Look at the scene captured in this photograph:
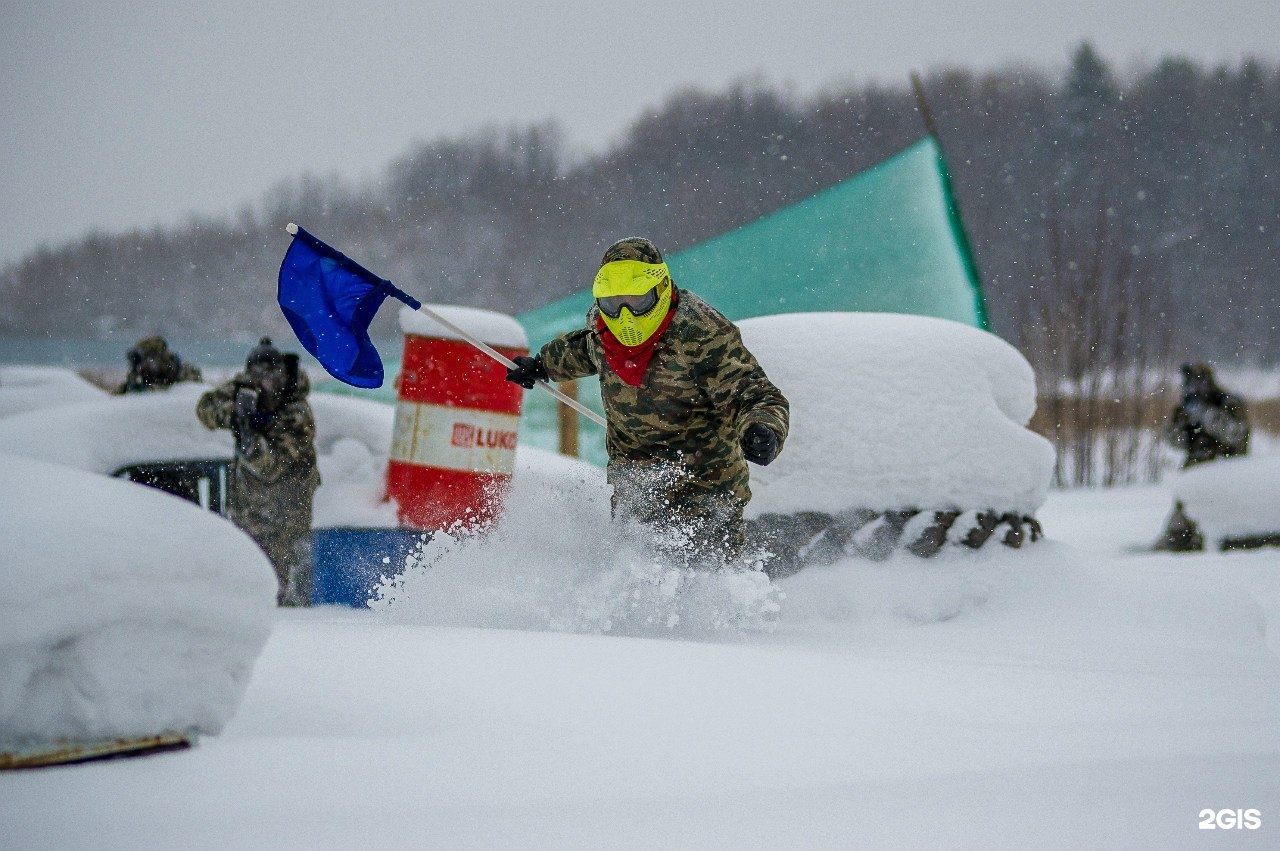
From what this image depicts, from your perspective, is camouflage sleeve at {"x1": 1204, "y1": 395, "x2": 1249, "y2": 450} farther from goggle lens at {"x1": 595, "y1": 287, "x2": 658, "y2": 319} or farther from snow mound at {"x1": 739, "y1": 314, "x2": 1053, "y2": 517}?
goggle lens at {"x1": 595, "y1": 287, "x2": 658, "y2": 319}

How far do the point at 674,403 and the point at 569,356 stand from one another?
57cm

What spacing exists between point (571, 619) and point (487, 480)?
166 centimetres

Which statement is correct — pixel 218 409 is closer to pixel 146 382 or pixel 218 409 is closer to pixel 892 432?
pixel 146 382

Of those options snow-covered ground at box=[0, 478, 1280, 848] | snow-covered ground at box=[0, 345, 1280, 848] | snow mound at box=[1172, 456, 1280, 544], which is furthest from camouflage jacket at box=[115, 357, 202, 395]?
snow mound at box=[1172, 456, 1280, 544]

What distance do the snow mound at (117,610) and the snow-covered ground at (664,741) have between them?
84mm

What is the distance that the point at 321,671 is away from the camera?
1965 millimetres

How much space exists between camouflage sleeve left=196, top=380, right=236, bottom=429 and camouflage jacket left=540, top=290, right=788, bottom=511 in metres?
2.06

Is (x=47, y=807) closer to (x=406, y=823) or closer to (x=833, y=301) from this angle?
(x=406, y=823)

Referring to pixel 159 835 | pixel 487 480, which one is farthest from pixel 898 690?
pixel 487 480

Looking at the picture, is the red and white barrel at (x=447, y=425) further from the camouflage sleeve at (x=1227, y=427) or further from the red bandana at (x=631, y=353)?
the camouflage sleeve at (x=1227, y=427)

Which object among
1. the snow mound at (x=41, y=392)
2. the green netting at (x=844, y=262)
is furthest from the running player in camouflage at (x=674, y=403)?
the snow mound at (x=41, y=392)

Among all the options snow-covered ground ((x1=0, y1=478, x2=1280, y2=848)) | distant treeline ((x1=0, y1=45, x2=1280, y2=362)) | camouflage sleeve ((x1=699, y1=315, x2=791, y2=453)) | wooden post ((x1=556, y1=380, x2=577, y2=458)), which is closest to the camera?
snow-covered ground ((x1=0, y1=478, x2=1280, y2=848))

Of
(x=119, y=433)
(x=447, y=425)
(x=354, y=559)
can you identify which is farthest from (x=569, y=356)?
(x=119, y=433)

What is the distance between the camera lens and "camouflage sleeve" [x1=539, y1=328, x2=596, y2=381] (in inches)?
150
